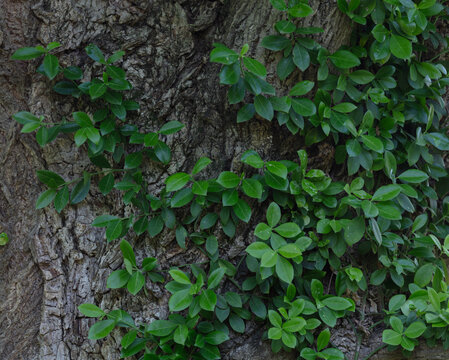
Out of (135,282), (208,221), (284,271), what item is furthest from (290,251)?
(135,282)

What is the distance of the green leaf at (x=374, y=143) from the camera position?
144 cm

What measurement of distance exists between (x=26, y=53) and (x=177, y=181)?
0.68 meters

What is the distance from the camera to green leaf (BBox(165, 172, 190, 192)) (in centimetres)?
137

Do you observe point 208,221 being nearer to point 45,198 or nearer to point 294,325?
point 294,325

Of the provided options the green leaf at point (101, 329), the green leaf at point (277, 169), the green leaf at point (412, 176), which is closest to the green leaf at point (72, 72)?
the green leaf at point (277, 169)

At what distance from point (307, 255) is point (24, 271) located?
1061mm

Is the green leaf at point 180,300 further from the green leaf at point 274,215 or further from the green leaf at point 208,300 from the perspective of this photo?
the green leaf at point 274,215

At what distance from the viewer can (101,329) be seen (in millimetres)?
1394

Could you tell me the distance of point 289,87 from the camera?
1.51 meters

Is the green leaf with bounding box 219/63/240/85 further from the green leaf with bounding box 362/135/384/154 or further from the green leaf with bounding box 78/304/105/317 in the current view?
A: the green leaf with bounding box 78/304/105/317

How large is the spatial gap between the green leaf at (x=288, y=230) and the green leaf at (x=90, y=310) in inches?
25.3

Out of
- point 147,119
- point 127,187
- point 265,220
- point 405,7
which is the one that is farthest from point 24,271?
point 405,7

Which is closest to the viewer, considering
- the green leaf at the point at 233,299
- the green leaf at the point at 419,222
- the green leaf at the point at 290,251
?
the green leaf at the point at 290,251

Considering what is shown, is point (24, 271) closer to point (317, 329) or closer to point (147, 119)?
point (147, 119)
